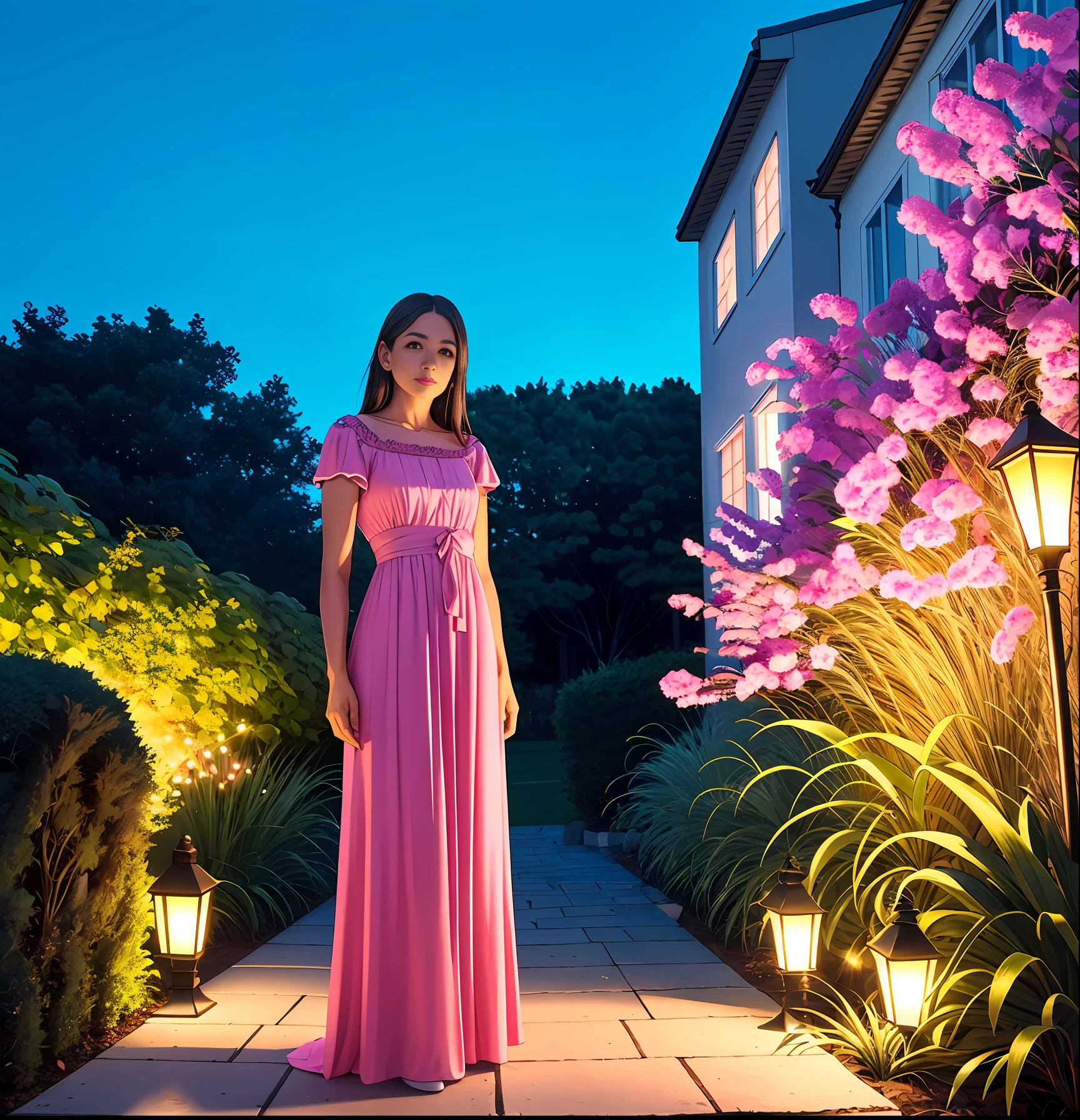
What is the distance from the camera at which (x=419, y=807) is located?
2.69 metres

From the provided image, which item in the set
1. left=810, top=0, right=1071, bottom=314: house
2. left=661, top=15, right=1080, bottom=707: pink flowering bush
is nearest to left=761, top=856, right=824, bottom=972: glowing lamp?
left=661, top=15, right=1080, bottom=707: pink flowering bush

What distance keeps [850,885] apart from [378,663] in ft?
6.83

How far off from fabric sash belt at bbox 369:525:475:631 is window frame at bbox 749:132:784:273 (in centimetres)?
736

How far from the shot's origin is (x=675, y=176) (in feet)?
264

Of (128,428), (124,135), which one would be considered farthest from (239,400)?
(124,135)

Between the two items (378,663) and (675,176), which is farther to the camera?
(675,176)

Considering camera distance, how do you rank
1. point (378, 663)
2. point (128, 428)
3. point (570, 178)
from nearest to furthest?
point (378, 663)
point (128, 428)
point (570, 178)

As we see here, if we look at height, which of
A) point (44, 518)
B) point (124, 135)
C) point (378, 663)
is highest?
point (124, 135)

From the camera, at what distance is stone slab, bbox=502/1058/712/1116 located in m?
2.46

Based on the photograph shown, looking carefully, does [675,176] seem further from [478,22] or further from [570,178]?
[478,22]

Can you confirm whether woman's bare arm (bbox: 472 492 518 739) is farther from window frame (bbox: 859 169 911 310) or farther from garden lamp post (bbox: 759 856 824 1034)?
window frame (bbox: 859 169 911 310)

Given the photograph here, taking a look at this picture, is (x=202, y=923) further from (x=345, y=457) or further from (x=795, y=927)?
(x=795, y=927)

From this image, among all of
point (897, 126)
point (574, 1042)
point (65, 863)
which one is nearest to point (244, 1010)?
point (65, 863)

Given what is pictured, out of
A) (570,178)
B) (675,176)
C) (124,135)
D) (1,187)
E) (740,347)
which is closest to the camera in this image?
(740,347)
